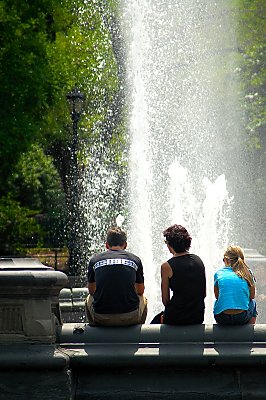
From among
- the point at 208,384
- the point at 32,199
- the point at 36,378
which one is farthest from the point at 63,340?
the point at 32,199

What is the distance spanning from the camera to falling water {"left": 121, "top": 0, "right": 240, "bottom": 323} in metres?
21.3

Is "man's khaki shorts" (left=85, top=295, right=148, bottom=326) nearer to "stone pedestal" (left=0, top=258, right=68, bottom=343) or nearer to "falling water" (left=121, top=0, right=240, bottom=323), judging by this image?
"stone pedestal" (left=0, top=258, right=68, bottom=343)

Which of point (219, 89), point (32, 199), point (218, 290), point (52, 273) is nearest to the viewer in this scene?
point (52, 273)

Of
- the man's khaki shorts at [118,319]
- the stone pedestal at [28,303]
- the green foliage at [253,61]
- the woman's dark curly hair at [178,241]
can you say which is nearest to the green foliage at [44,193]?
the green foliage at [253,61]

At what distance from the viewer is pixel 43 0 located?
114ft

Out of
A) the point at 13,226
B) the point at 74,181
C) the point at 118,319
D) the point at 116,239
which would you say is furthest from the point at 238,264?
the point at 13,226

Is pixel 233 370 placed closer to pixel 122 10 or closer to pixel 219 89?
pixel 219 89

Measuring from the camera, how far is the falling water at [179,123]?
21.3 meters

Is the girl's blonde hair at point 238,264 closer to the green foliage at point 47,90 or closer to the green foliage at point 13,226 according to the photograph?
the green foliage at point 47,90

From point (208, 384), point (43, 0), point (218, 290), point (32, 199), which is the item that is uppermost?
point (43, 0)

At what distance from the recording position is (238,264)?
9.67 m

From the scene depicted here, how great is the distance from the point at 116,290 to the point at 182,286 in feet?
1.80

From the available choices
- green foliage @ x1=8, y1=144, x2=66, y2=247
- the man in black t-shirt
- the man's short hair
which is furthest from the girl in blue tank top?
green foliage @ x1=8, y1=144, x2=66, y2=247

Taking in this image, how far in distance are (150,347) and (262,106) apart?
102 feet
